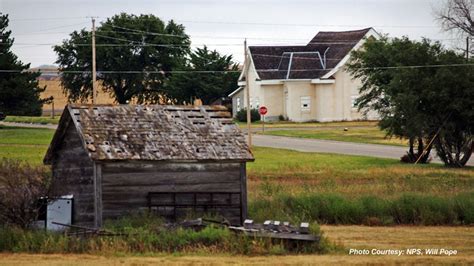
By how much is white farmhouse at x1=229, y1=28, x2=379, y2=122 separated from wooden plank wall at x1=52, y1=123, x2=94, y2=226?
6059cm

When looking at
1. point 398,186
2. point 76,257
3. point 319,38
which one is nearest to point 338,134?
point 319,38

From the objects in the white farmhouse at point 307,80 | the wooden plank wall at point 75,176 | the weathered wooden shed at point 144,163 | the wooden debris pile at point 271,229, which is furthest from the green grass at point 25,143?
the white farmhouse at point 307,80

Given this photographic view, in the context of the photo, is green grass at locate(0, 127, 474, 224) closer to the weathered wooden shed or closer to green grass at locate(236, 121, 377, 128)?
the weathered wooden shed

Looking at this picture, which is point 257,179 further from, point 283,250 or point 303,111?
point 303,111

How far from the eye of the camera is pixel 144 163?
96.6 feet

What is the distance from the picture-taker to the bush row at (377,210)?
32938 millimetres

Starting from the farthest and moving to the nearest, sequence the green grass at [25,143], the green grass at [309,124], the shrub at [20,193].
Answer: the green grass at [309,124] < the green grass at [25,143] < the shrub at [20,193]

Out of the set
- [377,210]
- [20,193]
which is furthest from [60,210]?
[377,210]

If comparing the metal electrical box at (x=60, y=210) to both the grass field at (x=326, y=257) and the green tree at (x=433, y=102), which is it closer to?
the grass field at (x=326, y=257)

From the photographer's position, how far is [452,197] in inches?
1371

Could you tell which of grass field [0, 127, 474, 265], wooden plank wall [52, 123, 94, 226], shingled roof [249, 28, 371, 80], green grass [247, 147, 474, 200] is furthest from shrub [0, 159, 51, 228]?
shingled roof [249, 28, 371, 80]

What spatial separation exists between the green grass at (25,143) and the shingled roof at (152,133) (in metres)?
14.6

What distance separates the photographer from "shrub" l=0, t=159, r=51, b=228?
2834cm

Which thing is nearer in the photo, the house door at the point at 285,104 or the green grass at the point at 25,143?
the green grass at the point at 25,143
